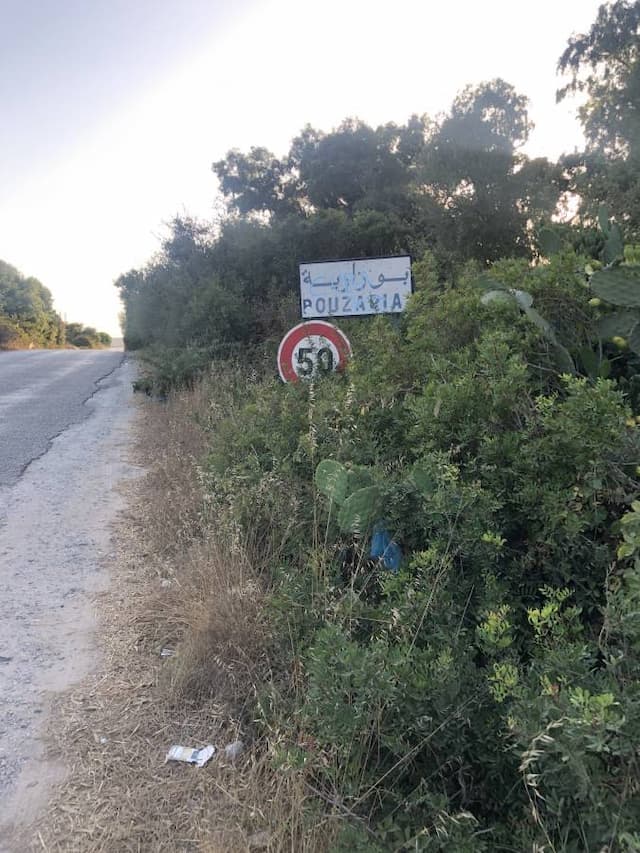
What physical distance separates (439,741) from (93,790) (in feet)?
4.20

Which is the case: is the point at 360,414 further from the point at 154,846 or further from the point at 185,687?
the point at 154,846

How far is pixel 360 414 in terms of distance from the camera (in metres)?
3.47

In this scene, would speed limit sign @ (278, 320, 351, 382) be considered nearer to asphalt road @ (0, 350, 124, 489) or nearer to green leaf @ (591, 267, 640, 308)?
Result: green leaf @ (591, 267, 640, 308)

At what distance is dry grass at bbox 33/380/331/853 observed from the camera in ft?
6.44

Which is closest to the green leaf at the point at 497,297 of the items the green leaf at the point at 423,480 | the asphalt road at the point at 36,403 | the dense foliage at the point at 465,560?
the dense foliage at the point at 465,560

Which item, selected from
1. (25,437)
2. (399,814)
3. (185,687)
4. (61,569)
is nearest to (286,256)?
(25,437)

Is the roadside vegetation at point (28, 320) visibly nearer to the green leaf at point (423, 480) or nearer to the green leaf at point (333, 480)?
the green leaf at point (333, 480)

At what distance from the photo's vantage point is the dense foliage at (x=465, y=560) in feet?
5.29

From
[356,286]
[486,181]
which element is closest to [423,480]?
→ [356,286]

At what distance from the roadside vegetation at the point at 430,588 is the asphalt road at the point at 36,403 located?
3.16 metres

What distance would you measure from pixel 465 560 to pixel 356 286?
331 cm

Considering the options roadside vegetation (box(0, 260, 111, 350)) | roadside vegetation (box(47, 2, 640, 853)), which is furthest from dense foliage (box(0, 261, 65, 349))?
roadside vegetation (box(47, 2, 640, 853))

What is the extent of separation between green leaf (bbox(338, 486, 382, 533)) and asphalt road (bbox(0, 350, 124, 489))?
4.68m

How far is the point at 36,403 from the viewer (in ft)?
37.1
